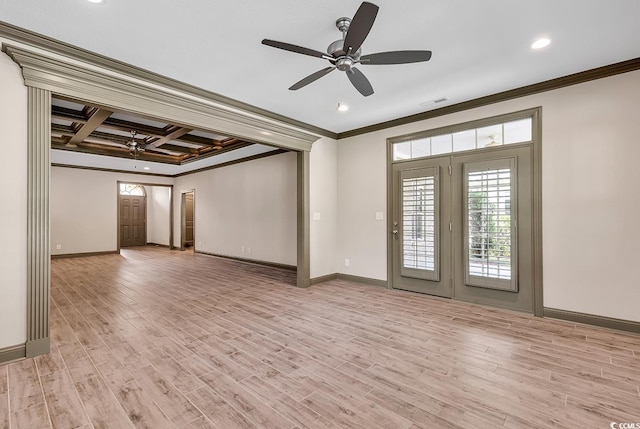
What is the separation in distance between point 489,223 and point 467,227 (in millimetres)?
288

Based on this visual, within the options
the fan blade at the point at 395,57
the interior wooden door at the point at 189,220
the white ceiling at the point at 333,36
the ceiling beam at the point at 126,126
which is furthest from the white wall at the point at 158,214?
the fan blade at the point at 395,57

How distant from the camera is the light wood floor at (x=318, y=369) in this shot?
188cm

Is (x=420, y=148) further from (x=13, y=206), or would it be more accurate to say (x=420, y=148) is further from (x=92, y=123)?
(x=92, y=123)

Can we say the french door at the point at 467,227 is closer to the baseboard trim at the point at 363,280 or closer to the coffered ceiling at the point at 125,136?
the baseboard trim at the point at 363,280

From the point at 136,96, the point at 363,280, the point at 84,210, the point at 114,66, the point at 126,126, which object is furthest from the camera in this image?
the point at 84,210

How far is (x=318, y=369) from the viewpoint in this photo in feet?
8.07

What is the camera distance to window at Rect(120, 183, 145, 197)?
1192cm

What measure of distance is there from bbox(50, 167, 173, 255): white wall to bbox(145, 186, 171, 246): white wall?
1796 mm

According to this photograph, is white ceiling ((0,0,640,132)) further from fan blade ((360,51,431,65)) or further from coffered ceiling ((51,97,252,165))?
coffered ceiling ((51,97,252,165))

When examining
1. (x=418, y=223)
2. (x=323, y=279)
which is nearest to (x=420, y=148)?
(x=418, y=223)

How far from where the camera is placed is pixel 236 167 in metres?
8.28

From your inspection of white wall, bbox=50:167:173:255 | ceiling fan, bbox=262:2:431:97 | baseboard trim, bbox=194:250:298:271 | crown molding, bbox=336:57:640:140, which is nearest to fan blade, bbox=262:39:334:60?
ceiling fan, bbox=262:2:431:97

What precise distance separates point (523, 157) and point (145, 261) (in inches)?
346

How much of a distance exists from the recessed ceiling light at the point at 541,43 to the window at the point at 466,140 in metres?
1.16
